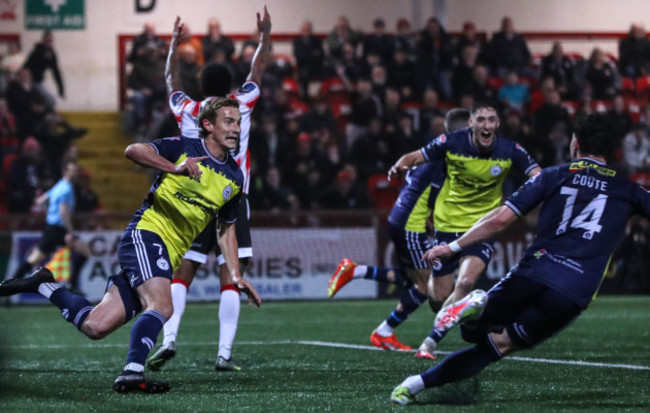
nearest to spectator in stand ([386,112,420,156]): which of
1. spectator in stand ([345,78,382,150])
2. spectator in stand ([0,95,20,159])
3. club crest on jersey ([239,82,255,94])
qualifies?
spectator in stand ([345,78,382,150])

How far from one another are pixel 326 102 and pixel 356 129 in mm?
956

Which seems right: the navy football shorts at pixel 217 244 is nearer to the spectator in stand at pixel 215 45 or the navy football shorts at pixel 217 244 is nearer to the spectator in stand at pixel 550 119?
the spectator in stand at pixel 215 45

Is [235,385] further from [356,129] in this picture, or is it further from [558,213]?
[356,129]

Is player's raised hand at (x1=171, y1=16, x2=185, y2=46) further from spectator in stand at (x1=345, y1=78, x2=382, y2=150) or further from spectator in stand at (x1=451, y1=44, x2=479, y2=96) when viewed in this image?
spectator in stand at (x1=451, y1=44, x2=479, y2=96)

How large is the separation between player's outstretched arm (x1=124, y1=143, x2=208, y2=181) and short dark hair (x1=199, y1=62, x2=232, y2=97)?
1.90 metres

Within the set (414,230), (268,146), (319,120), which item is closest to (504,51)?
(319,120)

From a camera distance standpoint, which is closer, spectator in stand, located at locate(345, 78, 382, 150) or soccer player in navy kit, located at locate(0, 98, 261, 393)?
soccer player in navy kit, located at locate(0, 98, 261, 393)

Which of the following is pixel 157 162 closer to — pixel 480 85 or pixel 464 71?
pixel 480 85

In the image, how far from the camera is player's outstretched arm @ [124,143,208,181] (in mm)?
6871

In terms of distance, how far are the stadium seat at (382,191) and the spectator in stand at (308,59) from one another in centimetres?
292

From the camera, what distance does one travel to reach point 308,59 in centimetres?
2117

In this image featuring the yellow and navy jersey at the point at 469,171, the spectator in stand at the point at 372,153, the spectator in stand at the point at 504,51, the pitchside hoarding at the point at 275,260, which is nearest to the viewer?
the yellow and navy jersey at the point at 469,171

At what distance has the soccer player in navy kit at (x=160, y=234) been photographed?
678 cm

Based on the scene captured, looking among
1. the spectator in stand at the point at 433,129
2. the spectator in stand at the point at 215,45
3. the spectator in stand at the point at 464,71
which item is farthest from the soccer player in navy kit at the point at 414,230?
the spectator in stand at the point at 464,71
